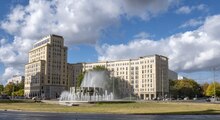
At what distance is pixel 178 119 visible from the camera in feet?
158

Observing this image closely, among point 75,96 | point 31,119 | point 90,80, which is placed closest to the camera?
point 31,119

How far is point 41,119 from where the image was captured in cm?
4638

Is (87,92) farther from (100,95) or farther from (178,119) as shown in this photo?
(178,119)

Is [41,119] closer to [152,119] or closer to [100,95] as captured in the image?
[152,119]

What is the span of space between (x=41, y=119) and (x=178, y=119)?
17637 mm

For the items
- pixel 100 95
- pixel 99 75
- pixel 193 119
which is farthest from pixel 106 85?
pixel 193 119

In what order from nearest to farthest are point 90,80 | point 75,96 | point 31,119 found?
point 31,119, point 75,96, point 90,80

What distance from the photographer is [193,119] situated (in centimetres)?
4866

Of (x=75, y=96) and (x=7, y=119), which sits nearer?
(x=7, y=119)

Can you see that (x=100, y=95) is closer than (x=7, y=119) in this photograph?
No

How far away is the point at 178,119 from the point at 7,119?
866 inches

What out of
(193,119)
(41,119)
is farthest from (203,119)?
(41,119)

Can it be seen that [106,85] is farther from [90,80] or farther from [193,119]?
[193,119]

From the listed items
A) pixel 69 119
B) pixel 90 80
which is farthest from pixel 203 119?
pixel 90 80
